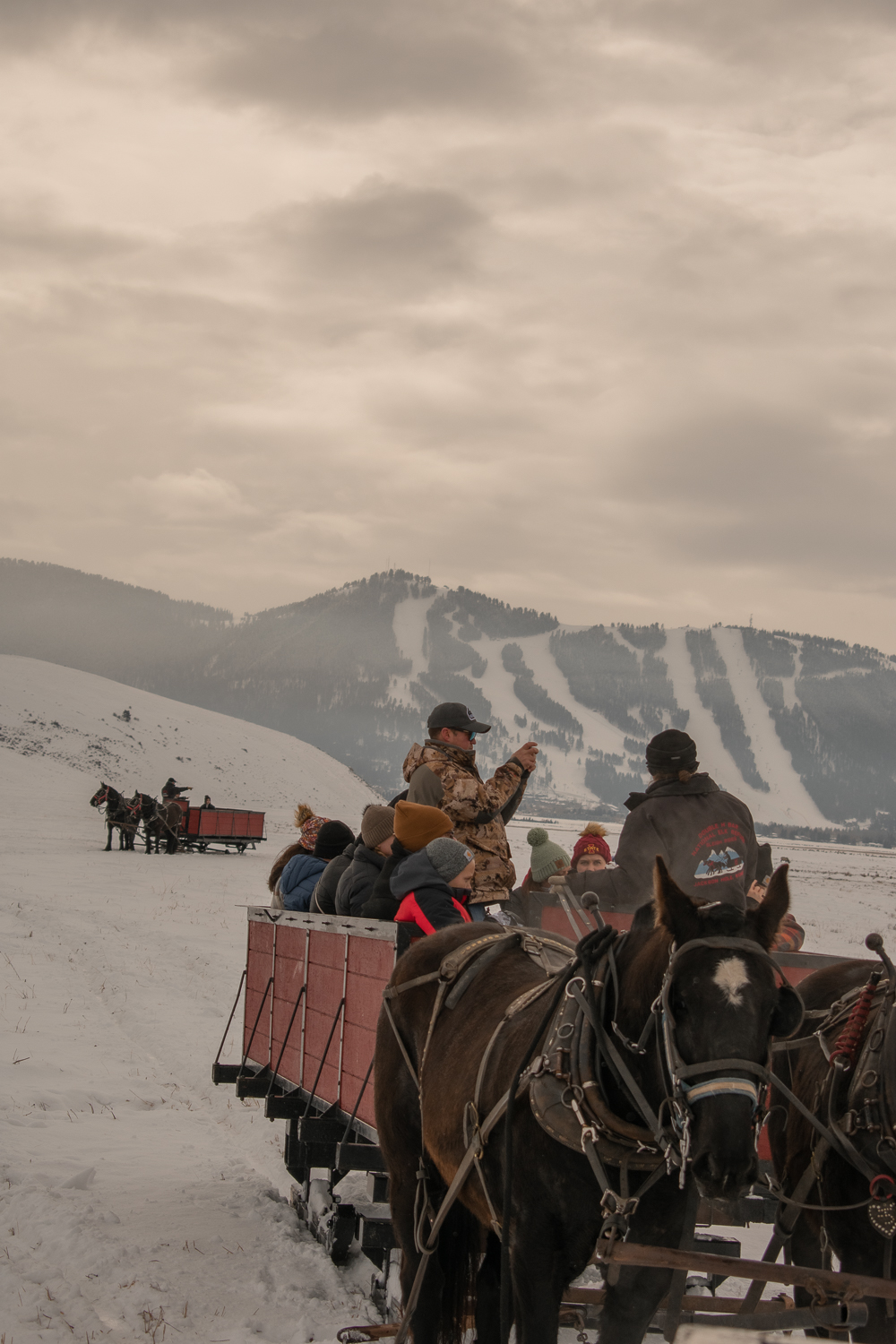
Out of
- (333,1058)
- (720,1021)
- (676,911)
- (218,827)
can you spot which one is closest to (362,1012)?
(333,1058)

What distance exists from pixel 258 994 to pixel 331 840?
4.05 feet

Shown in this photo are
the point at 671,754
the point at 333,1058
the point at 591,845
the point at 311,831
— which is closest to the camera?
the point at 671,754

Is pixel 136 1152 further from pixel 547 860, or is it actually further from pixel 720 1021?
pixel 720 1021

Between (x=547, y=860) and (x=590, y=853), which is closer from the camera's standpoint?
(x=590, y=853)

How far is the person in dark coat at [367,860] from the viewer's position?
6273 mm

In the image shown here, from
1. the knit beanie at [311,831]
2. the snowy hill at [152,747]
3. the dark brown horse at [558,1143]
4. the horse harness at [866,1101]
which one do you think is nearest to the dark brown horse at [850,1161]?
the horse harness at [866,1101]

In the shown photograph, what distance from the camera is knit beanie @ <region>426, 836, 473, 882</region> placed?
5266 mm

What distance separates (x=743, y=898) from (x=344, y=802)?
77.6 m

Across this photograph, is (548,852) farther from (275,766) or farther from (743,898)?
(275,766)

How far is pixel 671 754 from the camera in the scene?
5.07 metres

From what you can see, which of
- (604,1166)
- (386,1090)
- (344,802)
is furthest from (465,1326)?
(344,802)

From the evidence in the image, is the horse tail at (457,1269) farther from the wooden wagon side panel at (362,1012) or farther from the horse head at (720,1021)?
the horse head at (720,1021)

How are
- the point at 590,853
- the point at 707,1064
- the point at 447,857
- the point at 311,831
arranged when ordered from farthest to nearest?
the point at 311,831, the point at 590,853, the point at 447,857, the point at 707,1064

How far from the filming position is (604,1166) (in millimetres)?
2998
